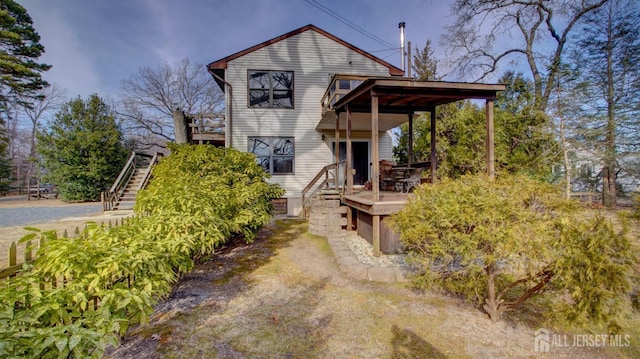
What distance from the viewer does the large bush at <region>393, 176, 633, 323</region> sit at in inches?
85.4

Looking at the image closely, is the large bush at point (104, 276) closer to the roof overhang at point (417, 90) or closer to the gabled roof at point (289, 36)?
the roof overhang at point (417, 90)

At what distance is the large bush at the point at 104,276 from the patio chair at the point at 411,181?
475 centimetres

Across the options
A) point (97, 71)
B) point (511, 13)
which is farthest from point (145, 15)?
point (511, 13)

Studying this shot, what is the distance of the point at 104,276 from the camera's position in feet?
6.77

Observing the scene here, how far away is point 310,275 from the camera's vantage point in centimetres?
456

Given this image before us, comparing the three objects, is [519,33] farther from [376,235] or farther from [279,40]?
[376,235]

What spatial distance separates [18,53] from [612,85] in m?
30.8

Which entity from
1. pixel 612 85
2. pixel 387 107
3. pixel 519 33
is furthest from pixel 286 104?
pixel 519 33

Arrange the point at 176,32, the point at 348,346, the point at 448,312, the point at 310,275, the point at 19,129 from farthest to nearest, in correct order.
A: the point at 19,129, the point at 176,32, the point at 310,275, the point at 448,312, the point at 348,346

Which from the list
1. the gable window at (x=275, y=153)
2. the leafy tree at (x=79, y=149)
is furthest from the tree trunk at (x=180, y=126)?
the leafy tree at (x=79, y=149)

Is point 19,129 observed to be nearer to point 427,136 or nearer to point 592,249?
point 427,136

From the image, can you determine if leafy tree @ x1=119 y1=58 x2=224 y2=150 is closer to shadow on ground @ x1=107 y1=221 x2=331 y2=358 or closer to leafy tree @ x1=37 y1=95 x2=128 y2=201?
leafy tree @ x1=37 y1=95 x2=128 y2=201

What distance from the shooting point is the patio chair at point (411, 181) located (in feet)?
24.4

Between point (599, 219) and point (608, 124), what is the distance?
1189cm
